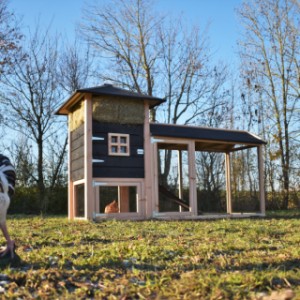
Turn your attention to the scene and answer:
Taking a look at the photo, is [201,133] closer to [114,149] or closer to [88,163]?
[114,149]

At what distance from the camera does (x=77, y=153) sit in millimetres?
12391

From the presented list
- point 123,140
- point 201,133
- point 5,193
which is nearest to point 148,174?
point 123,140

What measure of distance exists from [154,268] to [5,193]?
176 cm

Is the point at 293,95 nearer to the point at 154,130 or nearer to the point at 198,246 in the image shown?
the point at 154,130

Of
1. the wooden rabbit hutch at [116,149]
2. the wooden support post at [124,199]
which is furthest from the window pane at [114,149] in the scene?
the wooden support post at [124,199]

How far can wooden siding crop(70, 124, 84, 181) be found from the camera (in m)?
11.9

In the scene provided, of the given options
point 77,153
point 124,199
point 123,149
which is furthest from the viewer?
point 124,199

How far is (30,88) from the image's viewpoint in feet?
69.8

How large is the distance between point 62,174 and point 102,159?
9.70 m

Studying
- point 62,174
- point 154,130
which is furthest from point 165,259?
Answer: point 62,174

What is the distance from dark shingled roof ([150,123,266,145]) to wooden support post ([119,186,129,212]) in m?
2.35

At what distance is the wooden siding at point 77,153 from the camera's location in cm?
1195

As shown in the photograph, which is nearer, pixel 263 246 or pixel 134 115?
pixel 263 246

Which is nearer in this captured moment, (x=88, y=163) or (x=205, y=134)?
(x=88, y=163)
